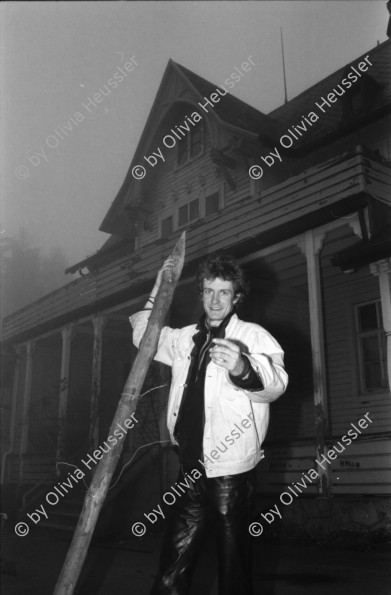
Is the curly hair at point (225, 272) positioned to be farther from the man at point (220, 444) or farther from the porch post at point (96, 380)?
the porch post at point (96, 380)

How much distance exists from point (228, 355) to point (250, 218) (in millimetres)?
7590

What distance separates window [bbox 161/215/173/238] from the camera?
14.7 metres

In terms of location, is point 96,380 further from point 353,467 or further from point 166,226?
point 353,467

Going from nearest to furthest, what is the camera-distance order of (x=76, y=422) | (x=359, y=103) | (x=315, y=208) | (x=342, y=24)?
(x=342, y=24), (x=315, y=208), (x=359, y=103), (x=76, y=422)

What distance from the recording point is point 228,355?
2191mm

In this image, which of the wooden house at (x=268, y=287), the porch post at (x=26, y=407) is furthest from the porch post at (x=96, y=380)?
the porch post at (x=26, y=407)

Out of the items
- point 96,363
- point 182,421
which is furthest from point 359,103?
point 182,421

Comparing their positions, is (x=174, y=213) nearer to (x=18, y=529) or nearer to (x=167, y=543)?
(x=18, y=529)

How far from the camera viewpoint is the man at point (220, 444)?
2.44 meters

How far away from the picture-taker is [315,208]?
26.7ft

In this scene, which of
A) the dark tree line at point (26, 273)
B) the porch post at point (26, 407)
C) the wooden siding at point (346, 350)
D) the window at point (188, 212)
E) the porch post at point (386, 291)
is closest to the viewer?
the porch post at point (386, 291)

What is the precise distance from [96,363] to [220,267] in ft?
32.2

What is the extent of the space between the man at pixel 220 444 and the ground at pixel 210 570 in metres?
1.96

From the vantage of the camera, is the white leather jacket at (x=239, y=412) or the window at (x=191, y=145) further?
the window at (x=191, y=145)
